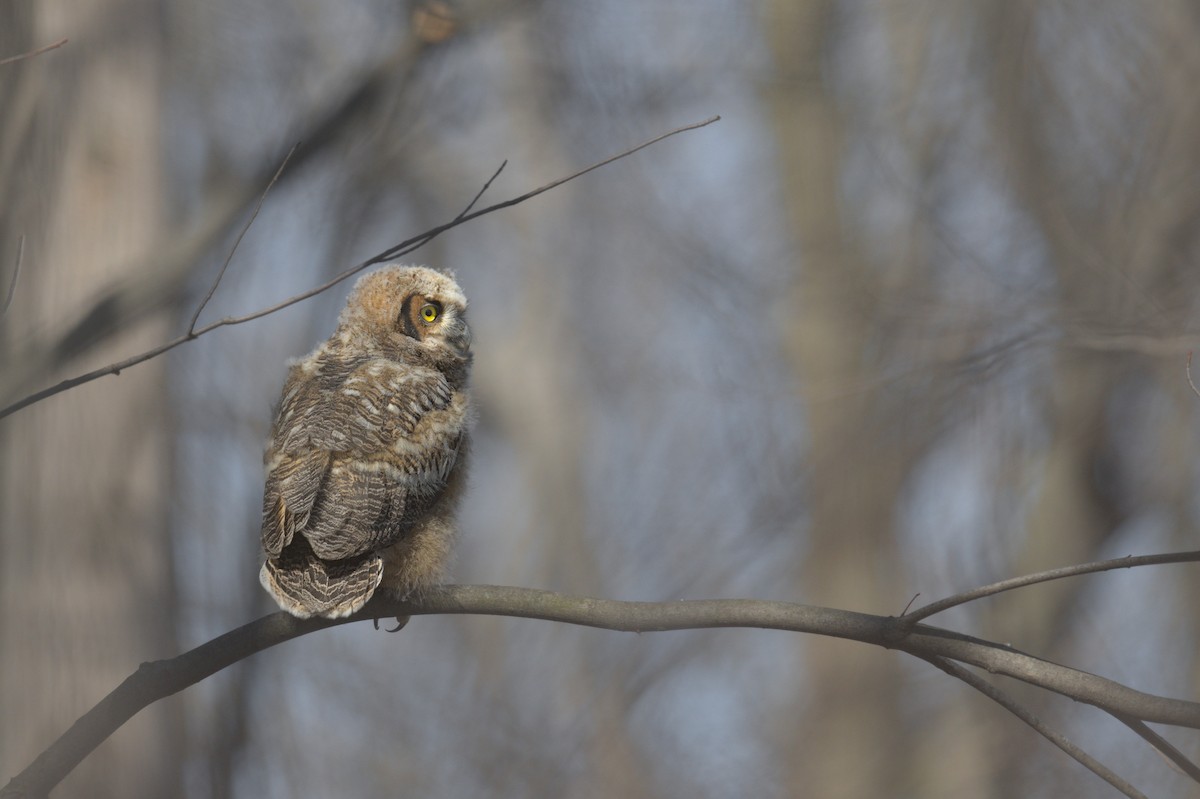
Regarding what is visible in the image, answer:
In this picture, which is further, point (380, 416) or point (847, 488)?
point (847, 488)

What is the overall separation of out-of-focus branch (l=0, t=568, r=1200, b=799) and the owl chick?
279 mm

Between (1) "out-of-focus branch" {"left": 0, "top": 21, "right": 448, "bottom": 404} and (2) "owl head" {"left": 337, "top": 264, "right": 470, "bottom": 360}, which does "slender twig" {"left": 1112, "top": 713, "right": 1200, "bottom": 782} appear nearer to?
(2) "owl head" {"left": 337, "top": 264, "right": 470, "bottom": 360}

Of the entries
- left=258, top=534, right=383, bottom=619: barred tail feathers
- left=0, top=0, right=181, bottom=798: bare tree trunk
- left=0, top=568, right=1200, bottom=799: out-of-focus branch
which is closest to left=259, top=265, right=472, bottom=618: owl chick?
left=258, top=534, right=383, bottom=619: barred tail feathers

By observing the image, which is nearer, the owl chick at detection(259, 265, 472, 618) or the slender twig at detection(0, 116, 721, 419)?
the slender twig at detection(0, 116, 721, 419)

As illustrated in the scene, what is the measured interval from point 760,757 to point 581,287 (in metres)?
5.83

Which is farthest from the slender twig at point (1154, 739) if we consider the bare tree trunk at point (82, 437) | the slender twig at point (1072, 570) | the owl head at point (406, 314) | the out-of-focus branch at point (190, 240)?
the bare tree trunk at point (82, 437)

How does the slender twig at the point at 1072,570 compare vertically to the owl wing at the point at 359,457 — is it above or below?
above

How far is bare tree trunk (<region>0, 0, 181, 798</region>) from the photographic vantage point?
4.45 meters

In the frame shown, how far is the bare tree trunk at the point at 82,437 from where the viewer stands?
4.45 metres

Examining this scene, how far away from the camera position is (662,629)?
7.48 feet

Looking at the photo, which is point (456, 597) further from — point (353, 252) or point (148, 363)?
point (353, 252)

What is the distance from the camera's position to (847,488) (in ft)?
26.0

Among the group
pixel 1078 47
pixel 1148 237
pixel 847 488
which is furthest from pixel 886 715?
pixel 1078 47

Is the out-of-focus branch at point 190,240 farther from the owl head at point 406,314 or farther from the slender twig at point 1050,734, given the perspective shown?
the slender twig at point 1050,734
